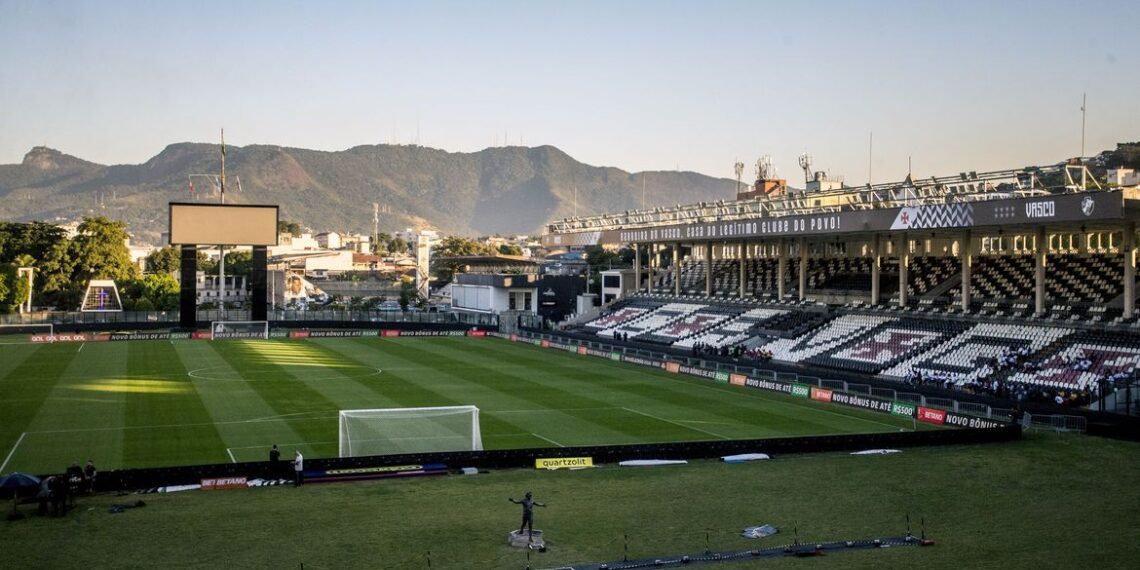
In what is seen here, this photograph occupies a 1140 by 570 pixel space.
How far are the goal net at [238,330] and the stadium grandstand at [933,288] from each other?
2341 cm

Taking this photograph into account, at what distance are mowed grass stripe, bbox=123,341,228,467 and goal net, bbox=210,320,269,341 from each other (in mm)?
20478

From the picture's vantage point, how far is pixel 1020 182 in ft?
157

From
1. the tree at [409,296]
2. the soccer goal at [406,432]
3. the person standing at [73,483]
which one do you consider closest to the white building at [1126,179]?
the soccer goal at [406,432]

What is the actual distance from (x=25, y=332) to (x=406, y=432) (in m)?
57.3

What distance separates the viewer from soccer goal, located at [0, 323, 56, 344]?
227 feet

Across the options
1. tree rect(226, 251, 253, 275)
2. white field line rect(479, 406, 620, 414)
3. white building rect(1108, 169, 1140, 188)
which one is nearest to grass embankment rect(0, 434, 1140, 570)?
white field line rect(479, 406, 620, 414)

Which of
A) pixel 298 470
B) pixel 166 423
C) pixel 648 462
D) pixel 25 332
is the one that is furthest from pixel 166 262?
pixel 648 462

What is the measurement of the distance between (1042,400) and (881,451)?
12.6 meters

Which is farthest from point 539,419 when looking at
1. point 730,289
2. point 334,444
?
point 730,289

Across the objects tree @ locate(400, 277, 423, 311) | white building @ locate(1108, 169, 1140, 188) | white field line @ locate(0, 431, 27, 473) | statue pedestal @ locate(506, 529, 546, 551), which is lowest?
white field line @ locate(0, 431, 27, 473)

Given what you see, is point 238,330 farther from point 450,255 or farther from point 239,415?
point 450,255

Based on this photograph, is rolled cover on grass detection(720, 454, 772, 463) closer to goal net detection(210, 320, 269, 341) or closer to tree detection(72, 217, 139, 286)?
goal net detection(210, 320, 269, 341)

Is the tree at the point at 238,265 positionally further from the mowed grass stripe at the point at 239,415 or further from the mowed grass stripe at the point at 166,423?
the mowed grass stripe at the point at 166,423

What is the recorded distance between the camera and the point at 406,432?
3134 cm
